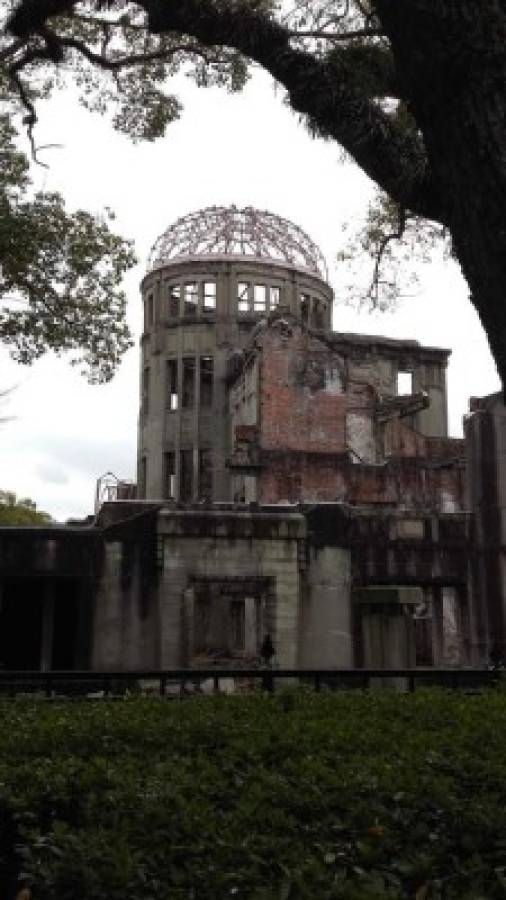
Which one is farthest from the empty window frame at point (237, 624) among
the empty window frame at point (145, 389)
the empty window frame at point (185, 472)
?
the empty window frame at point (145, 389)

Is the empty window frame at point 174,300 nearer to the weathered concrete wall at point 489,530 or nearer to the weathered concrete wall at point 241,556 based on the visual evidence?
the weathered concrete wall at point 489,530

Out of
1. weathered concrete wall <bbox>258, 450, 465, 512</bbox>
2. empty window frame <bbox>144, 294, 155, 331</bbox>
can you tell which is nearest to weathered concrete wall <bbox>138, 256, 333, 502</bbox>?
empty window frame <bbox>144, 294, 155, 331</bbox>

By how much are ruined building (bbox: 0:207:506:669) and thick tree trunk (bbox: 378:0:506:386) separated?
11608 millimetres

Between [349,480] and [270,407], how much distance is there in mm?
4556

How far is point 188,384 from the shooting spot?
44.5 metres

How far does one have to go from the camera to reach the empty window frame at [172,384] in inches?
1748

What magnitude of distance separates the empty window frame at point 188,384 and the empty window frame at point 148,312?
3194 mm

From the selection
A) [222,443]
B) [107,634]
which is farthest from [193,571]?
[222,443]

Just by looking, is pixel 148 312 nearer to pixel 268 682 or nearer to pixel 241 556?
pixel 241 556

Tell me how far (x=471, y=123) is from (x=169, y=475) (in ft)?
132

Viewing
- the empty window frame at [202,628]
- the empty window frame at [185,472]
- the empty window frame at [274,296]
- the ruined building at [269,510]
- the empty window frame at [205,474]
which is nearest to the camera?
the ruined building at [269,510]

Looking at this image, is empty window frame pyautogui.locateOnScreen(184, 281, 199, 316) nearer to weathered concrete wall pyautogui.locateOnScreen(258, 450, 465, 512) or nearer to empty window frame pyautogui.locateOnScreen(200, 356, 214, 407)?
empty window frame pyautogui.locateOnScreen(200, 356, 214, 407)

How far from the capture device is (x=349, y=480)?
32500 mm

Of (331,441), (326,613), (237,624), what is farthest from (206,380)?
(326,613)
